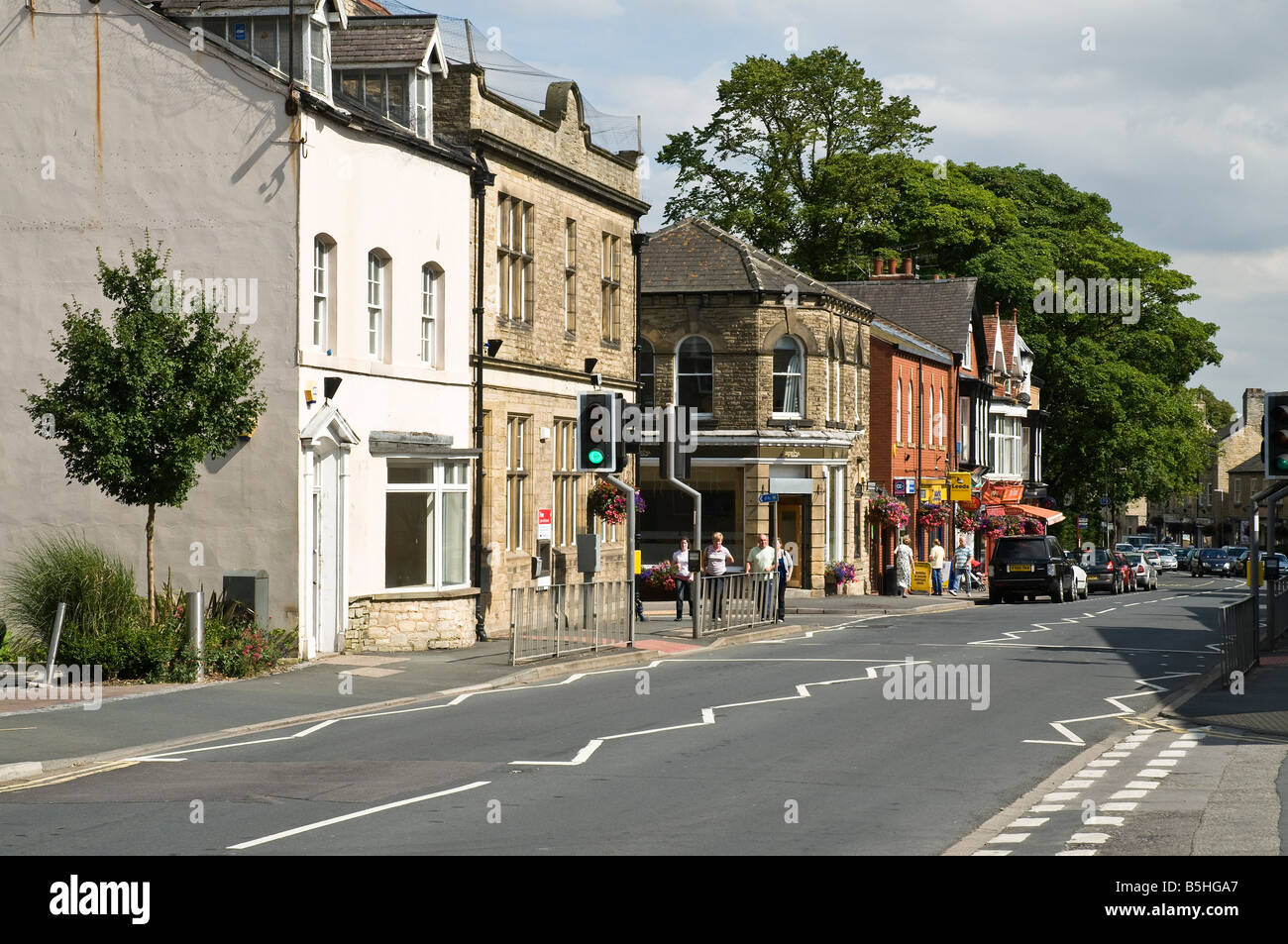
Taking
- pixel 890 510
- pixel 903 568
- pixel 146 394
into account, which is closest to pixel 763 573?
pixel 146 394

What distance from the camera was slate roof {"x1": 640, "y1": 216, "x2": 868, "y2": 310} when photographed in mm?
44500

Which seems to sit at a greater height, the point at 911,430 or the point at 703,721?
the point at 911,430

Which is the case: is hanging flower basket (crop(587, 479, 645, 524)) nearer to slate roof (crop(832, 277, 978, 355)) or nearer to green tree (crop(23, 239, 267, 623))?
green tree (crop(23, 239, 267, 623))

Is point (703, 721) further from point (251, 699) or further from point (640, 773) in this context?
point (251, 699)

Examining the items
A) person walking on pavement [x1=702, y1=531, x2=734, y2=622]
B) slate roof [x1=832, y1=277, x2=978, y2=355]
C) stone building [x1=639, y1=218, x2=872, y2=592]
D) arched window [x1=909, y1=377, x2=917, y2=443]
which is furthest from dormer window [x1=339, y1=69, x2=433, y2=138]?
slate roof [x1=832, y1=277, x2=978, y2=355]

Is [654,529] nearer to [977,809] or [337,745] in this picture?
[337,745]

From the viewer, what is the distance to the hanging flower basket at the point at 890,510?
5006 centimetres

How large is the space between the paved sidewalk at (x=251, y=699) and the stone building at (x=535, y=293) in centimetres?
A: 371

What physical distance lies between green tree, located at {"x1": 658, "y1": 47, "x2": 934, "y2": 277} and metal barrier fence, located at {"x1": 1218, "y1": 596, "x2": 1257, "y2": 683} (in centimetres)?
3802

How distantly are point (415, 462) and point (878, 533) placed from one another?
28.6m

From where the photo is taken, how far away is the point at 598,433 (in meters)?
23.2

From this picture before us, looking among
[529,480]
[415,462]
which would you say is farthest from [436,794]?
[529,480]

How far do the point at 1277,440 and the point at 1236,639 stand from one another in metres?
3.42

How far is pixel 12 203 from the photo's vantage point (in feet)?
74.5
